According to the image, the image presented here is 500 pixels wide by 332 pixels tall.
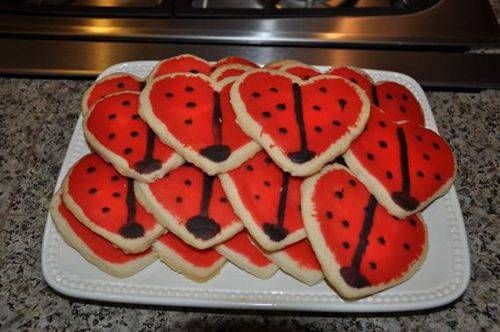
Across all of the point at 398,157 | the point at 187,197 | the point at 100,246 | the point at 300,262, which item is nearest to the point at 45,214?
the point at 100,246

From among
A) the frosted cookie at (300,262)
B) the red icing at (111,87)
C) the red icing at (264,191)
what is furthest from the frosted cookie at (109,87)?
the frosted cookie at (300,262)

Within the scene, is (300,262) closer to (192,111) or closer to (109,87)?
(192,111)

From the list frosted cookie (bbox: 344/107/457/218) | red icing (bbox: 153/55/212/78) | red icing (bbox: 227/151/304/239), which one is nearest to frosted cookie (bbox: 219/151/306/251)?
red icing (bbox: 227/151/304/239)

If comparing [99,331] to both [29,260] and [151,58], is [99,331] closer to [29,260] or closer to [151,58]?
[29,260]

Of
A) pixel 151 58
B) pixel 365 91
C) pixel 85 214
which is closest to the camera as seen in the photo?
pixel 85 214

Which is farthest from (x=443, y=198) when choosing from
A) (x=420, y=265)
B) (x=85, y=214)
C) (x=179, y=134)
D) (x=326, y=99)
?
(x=85, y=214)

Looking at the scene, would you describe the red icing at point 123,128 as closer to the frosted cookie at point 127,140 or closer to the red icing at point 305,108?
the frosted cookie at point 127,140
